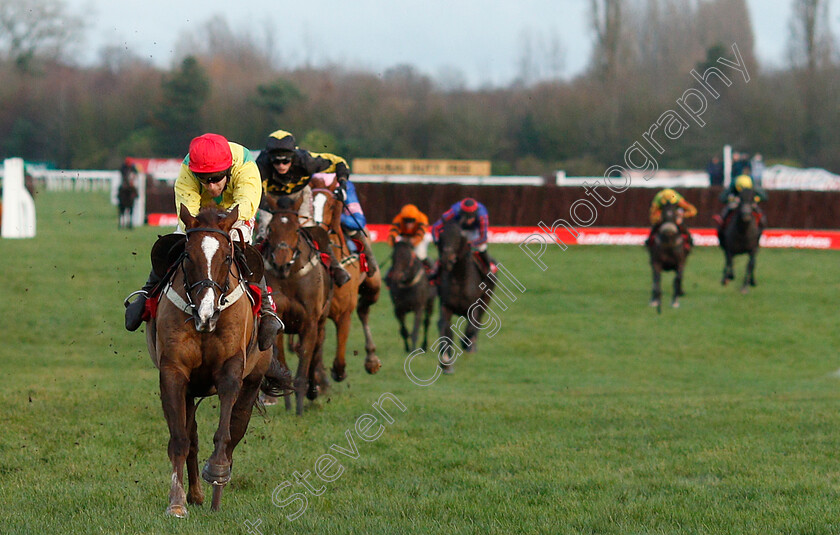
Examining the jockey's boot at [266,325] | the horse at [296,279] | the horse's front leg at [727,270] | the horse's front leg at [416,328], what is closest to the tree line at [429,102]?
the horse's front leg at [727,270]

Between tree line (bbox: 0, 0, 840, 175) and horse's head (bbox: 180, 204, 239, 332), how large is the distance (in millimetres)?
20821

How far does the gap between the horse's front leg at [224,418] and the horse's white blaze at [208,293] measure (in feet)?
1.51

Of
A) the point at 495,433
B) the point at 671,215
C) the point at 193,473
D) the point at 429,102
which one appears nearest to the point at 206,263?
the point at 193,473

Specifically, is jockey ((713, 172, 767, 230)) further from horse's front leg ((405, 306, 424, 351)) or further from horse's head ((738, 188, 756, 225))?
horse's front leg ((405, 306, 424, 351))

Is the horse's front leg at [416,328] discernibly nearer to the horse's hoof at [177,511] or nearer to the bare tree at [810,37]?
the horse's hoof at [177,511]

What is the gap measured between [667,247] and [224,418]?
46.3ft

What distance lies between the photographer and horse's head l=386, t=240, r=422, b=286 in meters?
14.0

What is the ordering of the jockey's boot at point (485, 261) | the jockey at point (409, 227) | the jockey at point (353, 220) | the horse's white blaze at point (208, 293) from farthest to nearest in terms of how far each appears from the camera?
the jockey at point (409, 227), the jockey's boot at point (485, 261), the jockey at point (353, 220), the horse's white blaze at point (208, 293)

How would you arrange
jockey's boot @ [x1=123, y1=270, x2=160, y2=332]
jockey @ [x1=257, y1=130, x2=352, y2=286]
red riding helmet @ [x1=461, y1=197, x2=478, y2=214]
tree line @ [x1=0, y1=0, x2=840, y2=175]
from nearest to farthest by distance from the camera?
jockey's boot @ [x1=123, y1=270, x2=160, y2=332] → jockey @ [x1=257, y1=130, x2=352, y2=286] → red riding helmet @ [x1=461, y1=197, x2=478, y2=214] → tree line @ [x1=0, y1=0, x2=840, y2=175]

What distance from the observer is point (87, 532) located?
4789 mm

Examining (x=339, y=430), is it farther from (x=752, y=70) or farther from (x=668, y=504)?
(x=752, y=70)

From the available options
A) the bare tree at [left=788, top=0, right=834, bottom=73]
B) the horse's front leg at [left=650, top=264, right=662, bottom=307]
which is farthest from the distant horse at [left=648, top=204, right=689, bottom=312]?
the bare tree at [left=788, top=0, right=834, bottom=73]

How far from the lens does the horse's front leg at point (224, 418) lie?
4988 mm

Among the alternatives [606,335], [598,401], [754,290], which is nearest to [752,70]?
[754,290]
